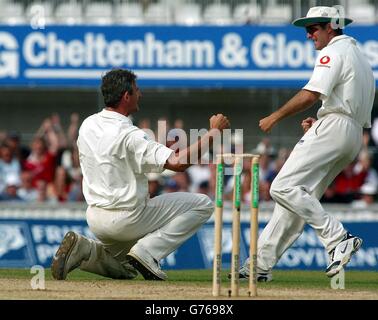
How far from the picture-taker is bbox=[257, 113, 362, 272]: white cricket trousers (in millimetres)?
8930

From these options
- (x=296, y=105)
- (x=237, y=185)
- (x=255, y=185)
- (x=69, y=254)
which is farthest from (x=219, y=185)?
(x=69, y=254)

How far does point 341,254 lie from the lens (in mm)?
8773

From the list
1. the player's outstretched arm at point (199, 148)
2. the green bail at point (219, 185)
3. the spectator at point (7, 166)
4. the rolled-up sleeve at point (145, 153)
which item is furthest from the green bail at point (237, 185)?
the spectator at point (7, 166)

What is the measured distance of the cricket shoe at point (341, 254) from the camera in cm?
874

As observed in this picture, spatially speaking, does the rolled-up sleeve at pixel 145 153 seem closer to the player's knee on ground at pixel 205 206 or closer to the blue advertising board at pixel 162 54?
the player's knee on ground at pixel 205 206

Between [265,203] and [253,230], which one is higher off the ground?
[253,230]

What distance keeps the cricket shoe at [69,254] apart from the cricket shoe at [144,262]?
337 millimetres

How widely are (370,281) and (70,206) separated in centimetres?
609

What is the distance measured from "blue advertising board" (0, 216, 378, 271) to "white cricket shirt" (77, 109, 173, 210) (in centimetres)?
548

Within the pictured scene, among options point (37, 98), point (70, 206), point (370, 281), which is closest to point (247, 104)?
point (37, 98)

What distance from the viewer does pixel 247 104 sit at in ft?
63.7

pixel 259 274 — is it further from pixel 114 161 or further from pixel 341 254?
pixel 114 161

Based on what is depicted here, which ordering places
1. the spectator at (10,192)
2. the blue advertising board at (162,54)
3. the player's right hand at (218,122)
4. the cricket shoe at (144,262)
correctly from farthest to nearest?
the blue advertising board at (162,54) → the spectator at (10,192) → the cricket shoe at (144,262) → the player's right hand at (218,122)

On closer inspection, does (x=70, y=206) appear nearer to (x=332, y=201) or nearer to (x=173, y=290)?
(x=332, y=201)
